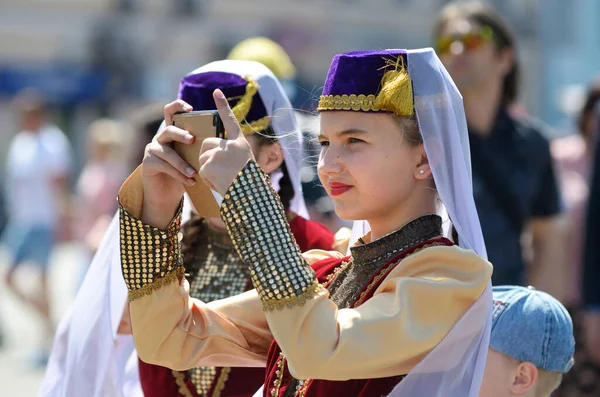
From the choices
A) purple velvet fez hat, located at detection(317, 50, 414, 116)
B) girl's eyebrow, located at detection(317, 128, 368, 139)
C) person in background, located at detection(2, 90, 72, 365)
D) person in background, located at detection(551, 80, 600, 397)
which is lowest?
person in background, located at detection(2, 90, 72, 365)

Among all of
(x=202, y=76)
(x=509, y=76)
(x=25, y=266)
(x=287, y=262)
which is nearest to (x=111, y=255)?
(x=202, y=76)

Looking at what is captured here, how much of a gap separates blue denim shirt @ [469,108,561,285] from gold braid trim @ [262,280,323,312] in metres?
2.03

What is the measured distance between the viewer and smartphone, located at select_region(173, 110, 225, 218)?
2246mm

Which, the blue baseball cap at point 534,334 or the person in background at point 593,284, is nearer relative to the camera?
the blue baseball cap at point 534,334

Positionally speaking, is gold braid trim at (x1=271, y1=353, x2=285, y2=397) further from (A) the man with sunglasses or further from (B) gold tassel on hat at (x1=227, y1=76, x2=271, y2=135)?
(A) the man with sunglasses

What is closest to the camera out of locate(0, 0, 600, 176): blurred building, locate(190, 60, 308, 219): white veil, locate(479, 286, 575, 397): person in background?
locate(479, 286, 575, 397): person in background

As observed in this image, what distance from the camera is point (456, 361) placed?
7.09 ft

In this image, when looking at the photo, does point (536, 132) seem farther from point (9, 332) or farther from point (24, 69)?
point (24, 69)

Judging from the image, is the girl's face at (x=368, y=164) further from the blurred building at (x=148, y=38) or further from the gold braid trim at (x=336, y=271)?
the blurred building at (x=148, y=38)

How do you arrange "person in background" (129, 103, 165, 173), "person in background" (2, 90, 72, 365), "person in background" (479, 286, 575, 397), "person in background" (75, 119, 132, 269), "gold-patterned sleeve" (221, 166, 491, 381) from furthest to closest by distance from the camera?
"person in background" (2, 90, 72, 365)
"person in background" (75, 119, 132, 269)
"person in background" (129, 103, 165, 173)
"person in background" (479, 286, 575, 397)
"gold-patterned sleeve" (221, 166, 491, 381)

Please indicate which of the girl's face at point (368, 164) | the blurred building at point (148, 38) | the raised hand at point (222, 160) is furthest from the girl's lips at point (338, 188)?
the blurred building at point (148, 38)

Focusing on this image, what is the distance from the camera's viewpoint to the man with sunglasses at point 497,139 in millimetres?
4137


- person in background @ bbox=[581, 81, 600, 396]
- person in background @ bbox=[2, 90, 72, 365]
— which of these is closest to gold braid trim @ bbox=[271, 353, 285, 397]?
person in background @ bbox=[581, 81, 600, 396]

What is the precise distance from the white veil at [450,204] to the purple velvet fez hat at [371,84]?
3 cm
